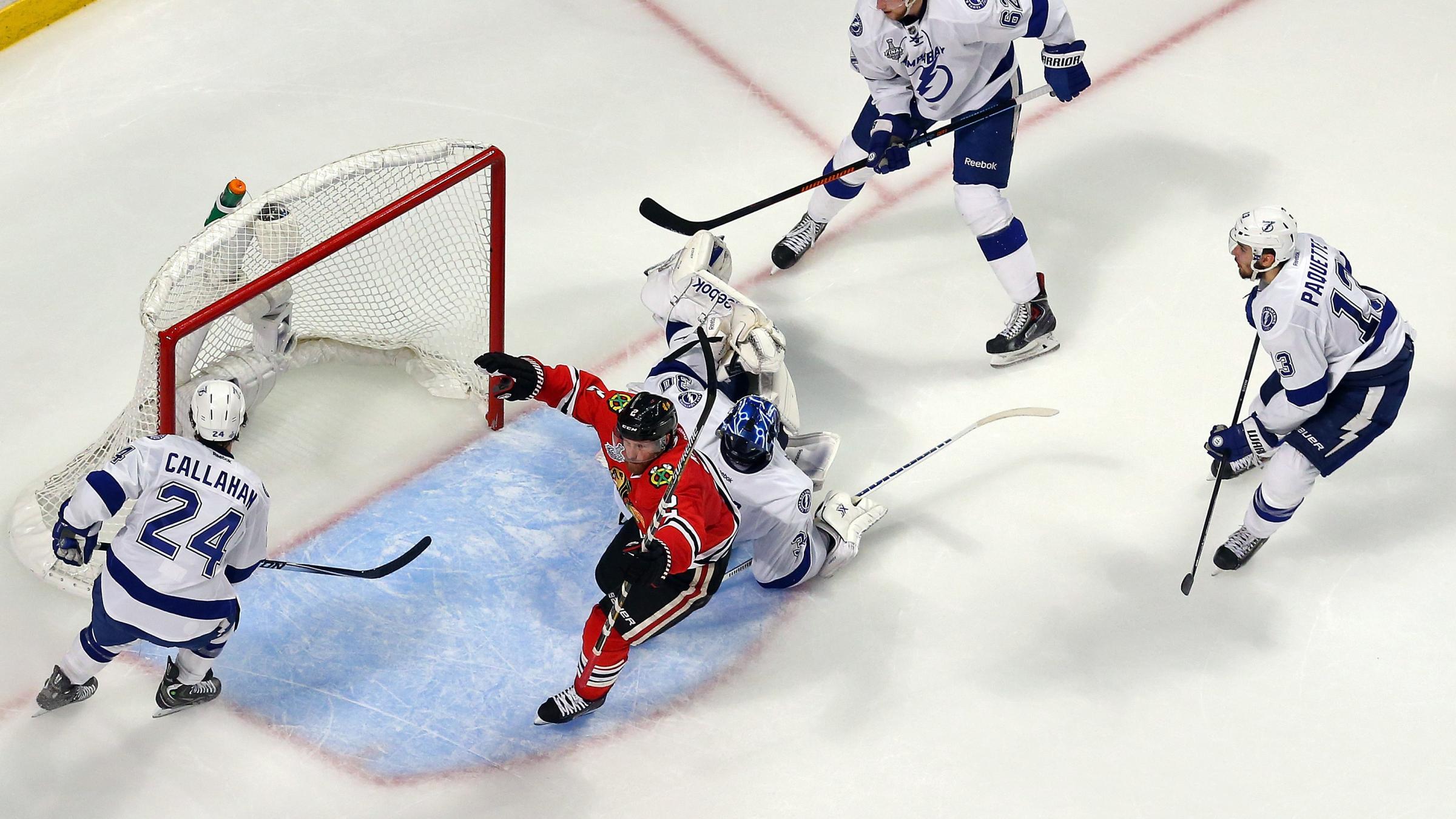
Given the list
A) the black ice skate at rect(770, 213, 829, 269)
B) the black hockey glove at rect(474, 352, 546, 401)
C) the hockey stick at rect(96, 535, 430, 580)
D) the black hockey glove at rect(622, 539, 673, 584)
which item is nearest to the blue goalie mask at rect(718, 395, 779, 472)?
the black hockey glove at rect(622, 539, 673, 584)

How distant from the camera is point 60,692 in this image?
11.6 ft

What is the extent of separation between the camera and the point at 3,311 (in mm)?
4469

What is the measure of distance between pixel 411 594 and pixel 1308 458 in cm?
222

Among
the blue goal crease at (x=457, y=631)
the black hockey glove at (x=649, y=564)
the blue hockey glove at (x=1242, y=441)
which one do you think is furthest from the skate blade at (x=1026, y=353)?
the black hockey glove at (x=649, y=564)

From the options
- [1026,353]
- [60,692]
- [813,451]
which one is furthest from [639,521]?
[1026,353]

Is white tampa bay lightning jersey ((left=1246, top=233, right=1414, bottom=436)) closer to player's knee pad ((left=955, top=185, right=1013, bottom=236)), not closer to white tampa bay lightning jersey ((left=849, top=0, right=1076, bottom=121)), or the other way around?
player's knee pad ((left=955, top=185, right=1013, bottom=236))

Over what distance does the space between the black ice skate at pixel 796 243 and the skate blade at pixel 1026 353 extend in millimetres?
680

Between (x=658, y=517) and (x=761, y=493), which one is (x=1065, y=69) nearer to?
(x=761, y=493)

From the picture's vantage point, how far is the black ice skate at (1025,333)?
441 cm

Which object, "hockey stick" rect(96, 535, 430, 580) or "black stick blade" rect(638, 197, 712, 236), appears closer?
"hockey stick" rect(96, 535, 430, 580)

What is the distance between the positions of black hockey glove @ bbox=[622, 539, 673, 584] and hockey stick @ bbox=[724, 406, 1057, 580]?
0.56 metres

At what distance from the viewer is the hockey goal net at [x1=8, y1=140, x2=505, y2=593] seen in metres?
3.45

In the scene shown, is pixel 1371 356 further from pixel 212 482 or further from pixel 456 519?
pixel 212 482

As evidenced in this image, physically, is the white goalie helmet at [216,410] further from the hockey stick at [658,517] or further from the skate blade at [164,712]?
the hockey stick at [658,517]
